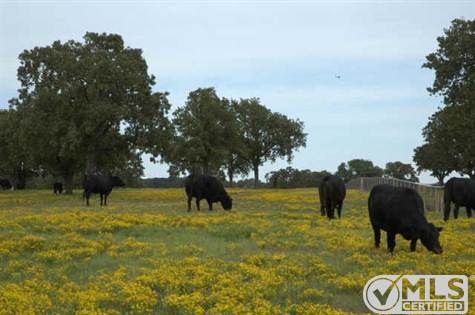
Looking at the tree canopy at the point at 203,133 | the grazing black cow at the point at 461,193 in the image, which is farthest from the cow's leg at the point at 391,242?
the tree canopy at the point at 203,133

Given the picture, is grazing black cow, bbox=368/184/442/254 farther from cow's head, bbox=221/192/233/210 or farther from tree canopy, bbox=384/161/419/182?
tree canopy, bbox=384/161/419/182

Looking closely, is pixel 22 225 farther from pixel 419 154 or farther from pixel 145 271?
pixel 419 154

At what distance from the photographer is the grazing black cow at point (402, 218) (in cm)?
1508

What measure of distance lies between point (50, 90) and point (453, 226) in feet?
135

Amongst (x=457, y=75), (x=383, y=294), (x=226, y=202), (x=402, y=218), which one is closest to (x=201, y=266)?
(x=383, y=294)

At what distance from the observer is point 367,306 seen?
9992 millimetres

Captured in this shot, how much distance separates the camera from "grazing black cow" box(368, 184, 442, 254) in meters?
15.1

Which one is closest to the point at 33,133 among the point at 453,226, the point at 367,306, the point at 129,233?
the point at 129,233

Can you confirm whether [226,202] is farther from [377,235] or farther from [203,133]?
[203,133]

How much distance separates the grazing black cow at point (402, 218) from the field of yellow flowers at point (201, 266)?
442 mm

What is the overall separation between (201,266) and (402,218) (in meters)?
5.99

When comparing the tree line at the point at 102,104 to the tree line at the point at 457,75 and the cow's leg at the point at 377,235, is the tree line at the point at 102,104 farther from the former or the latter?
the cow's leg at the point at 377,235

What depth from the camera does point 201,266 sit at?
13.2m

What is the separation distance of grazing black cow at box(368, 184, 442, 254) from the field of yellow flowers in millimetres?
442
